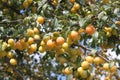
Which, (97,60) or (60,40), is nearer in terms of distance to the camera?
(60,40)

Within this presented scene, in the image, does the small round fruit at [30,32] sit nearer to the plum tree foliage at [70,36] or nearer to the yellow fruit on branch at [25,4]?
the plum tree foliage at [70,36]

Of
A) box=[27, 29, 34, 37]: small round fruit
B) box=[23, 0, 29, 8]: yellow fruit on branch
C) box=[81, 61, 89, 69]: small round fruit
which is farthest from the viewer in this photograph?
box=[23, 0, 29, 8]: yellow fruit on branch

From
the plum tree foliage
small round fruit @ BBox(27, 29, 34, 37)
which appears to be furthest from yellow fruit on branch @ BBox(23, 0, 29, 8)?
small round fruit @ BBox(27, 29, 34, 37)

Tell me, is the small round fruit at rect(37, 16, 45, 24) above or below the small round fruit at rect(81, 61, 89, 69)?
above

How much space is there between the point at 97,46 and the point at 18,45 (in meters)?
0.87

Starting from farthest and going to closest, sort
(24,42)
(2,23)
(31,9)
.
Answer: (31,9) → (2,23) → (24,42)

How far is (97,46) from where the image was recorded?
3846mm

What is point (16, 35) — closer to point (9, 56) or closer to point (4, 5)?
point (9, 56)

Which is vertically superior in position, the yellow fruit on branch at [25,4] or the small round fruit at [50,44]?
the yellow fruit on branch at [25,4]

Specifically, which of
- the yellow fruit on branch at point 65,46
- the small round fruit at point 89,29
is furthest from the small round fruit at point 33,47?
the small round fruit at point 89,29

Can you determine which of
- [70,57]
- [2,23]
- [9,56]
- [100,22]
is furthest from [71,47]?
[2,23]

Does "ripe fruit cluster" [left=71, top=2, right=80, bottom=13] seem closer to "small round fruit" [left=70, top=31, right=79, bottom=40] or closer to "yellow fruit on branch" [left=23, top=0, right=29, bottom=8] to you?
"yellow fruit on branch" [left=23, top=0, right=29, bottom=8]

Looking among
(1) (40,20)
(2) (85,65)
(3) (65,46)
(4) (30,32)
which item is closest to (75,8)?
(1) (40,20)

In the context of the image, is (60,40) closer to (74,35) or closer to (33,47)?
(74,35)
